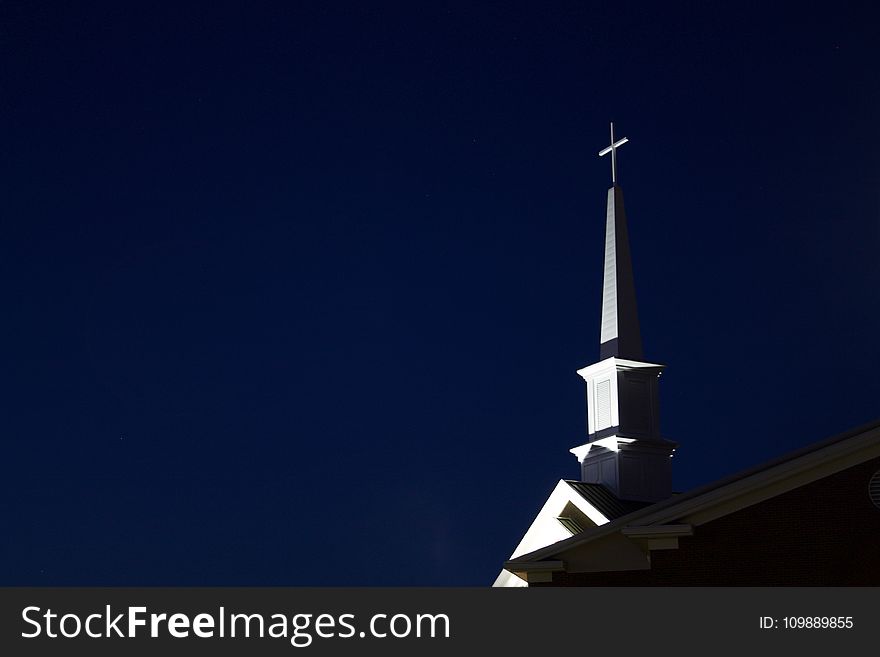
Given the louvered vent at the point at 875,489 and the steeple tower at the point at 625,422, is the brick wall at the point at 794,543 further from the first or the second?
the steeple tower at the point at 625,422

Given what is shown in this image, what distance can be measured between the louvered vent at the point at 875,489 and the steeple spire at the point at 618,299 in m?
13.1

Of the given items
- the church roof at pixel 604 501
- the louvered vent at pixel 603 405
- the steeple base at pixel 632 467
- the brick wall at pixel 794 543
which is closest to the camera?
the brick wall at pixel 794 543

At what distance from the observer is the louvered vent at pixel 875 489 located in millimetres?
15177

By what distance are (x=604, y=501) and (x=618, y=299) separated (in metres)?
5.72

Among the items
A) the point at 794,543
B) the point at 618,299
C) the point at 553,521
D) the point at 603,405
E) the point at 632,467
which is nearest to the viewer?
the point at 794,543


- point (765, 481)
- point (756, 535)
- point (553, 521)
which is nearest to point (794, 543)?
point (756, 535)

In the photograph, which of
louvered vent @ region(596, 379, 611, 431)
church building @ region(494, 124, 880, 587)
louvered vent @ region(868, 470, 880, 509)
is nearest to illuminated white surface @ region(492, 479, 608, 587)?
louvered vent @ region(596, 379, 611, 431)

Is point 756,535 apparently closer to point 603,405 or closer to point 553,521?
point 553,521

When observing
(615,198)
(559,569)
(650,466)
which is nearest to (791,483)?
(559,569)

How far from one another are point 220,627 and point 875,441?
10.6 m

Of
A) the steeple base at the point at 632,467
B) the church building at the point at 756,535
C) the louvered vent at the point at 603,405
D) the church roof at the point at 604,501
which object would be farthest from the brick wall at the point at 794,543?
the louvered vent at the point at 603,405

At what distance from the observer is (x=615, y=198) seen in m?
31.1

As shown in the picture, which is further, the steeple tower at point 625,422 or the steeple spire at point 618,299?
the steeple spire at point 618,299

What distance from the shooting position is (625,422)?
2752cm
